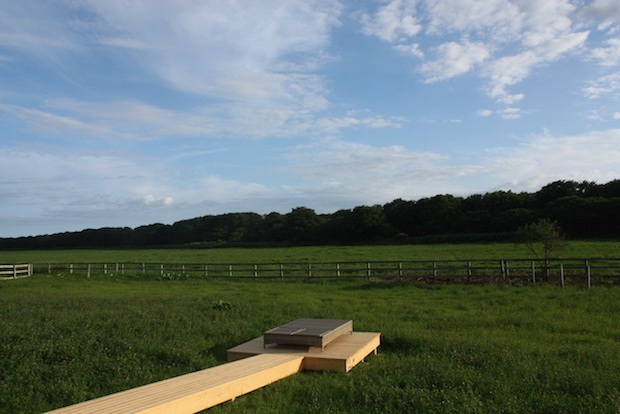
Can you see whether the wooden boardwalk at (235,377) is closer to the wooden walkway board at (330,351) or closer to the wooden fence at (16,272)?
the wooden walkway board at (330,351)

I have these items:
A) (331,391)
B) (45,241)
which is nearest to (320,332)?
(331,391)

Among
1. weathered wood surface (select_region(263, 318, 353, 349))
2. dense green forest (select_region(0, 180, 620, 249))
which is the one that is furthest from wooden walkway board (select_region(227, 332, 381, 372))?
dense green forest (select_region(0, 180, 620, 249))

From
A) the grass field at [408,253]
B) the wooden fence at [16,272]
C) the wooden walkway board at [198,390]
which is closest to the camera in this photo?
the wooden walkway board at [198,390]

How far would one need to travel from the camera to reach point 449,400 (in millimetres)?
5598

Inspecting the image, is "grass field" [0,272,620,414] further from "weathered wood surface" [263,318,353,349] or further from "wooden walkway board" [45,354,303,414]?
"weathered wood surface" [263,318,353,349]

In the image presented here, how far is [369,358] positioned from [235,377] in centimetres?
282

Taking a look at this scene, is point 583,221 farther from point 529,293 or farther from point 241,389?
point 241,389

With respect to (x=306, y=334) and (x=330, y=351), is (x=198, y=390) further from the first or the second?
(x=330, y=351)

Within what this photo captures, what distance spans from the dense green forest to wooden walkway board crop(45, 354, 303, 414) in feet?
171

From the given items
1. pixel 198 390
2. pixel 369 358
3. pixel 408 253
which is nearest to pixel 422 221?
pixel 408 253

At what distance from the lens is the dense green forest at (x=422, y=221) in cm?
5941

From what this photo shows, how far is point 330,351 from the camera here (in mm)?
7680

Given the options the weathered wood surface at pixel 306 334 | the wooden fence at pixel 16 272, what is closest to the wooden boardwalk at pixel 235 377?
the weathered wood surface at pixel 306 334

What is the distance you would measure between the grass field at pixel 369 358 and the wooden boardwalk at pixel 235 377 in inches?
8.0
